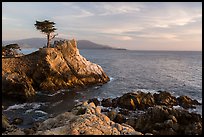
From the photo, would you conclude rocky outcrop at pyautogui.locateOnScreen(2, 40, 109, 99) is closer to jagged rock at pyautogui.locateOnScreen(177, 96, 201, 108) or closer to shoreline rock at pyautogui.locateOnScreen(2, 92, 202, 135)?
shoreline rock at pyautogui.locateOnScreen(2, 92, 202, 135)

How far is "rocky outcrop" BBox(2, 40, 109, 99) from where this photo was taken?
35.7 meters

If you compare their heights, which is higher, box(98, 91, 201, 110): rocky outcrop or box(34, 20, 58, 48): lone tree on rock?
box(34, 20, 58, 48): lone tree on rock

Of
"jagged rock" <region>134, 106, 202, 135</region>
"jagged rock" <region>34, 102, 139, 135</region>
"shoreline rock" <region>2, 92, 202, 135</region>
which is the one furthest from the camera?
"jagged rock" <region>134, 106, 202, 135</region>

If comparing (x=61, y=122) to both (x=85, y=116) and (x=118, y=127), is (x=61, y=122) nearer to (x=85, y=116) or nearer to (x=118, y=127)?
(x=85, y=116)

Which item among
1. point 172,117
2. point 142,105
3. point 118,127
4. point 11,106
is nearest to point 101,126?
point 118,127

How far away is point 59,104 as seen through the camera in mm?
31688

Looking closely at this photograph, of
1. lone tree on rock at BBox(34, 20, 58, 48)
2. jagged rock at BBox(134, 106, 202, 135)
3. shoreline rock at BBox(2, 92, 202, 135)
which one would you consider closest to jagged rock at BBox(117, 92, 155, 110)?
shoreline rock at BBox(2, 92, 202, 135)

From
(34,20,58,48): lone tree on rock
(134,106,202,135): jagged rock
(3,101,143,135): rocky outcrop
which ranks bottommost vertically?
(134,106,202,135): jagged rock

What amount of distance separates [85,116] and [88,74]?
2950 centimetres

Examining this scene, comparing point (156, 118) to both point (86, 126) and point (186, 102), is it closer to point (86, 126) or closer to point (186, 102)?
point (86, 126)

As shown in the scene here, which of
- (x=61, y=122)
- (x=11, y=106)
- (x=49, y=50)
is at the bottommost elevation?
(x=11, y=106)

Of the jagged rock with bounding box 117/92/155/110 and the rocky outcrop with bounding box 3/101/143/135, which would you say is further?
the jagged rock with bounding box 117/92/155/110

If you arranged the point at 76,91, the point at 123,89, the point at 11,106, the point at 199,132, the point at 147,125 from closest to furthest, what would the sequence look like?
the point at 199,132 → the point at 147,125 → the point at 11,106 → the point at 76,91 → the point at 123,89

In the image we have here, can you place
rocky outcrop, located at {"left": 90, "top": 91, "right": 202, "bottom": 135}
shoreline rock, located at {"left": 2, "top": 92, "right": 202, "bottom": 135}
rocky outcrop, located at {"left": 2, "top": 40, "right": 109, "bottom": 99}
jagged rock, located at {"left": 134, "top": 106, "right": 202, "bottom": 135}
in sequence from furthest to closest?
rocky outcrop, located at {"left": 2, "top": 40, "right": 109, "bottom": 99}
rocky outcrop, located at {"left": 90, "top": 91, "right": 202, "bottom": 135}
jagged rock, located at {"left": 134, "top": 106, "right": 202, "bottom": 135}
shoreline rock, located at {"left": 2, "top": 92, "right": 202, "bottom": 135}
